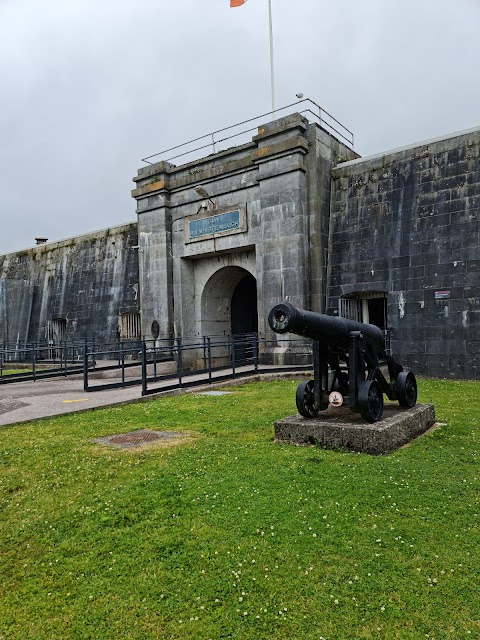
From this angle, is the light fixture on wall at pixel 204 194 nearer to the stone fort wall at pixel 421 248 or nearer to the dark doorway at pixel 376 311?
the stone fort wall at pixel 421 248

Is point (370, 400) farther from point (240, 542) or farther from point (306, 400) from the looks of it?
point (240, 542)

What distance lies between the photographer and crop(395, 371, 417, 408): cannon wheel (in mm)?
6336

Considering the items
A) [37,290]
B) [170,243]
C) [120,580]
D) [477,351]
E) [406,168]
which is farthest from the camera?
[37,290]

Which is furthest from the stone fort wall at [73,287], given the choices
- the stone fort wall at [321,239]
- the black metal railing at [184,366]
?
the black metal railing at [184,366]

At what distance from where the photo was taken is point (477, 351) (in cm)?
1117

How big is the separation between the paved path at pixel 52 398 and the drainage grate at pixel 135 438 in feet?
6.43

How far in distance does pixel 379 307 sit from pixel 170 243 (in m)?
7.17

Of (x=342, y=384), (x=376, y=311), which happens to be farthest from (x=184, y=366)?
Answer: (x=342, y=384)

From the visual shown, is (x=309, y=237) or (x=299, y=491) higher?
(x=309, y=237)

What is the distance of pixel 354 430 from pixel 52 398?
674 centimetres

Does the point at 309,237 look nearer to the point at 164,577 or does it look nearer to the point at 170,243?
the point at 170,243

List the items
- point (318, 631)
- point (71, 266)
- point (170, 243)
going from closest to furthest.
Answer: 1. point (318, 631)
2. point (170, 243)
3. point (71, 266)

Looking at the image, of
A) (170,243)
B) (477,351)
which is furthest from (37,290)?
(477,351)

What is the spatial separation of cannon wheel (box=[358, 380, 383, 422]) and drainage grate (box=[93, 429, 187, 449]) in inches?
91.3
